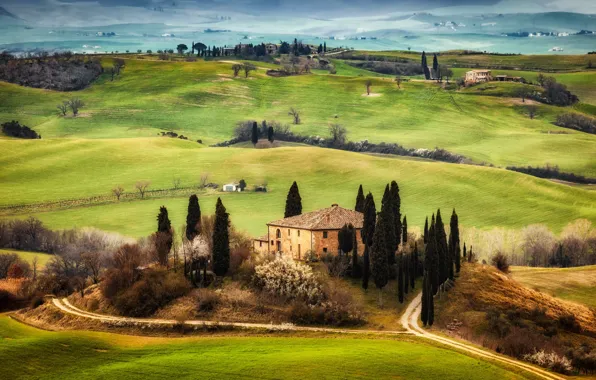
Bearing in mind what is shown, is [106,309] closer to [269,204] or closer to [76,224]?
[76,224]

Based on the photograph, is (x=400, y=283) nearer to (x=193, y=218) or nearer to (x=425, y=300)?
(x=425, y=300)

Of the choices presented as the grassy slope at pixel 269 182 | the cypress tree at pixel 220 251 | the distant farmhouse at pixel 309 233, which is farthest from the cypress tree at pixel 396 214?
the grassy slope at pixel 269 182

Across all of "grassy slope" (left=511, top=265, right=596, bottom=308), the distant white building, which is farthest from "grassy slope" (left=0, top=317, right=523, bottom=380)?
the distant white building

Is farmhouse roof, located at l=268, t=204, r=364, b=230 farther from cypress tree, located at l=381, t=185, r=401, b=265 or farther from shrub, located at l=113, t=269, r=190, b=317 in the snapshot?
shrub, located at l=113, t=269, r=190, b=317

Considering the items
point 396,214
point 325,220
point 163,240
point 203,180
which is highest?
point 325,220

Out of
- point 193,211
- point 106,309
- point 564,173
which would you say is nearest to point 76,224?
point 193,211

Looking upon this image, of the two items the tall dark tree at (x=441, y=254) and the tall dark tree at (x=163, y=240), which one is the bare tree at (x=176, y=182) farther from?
the tall dark tree at (x=441, y=254)

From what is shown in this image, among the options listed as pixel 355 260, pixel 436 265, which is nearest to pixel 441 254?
pixel 436 265
